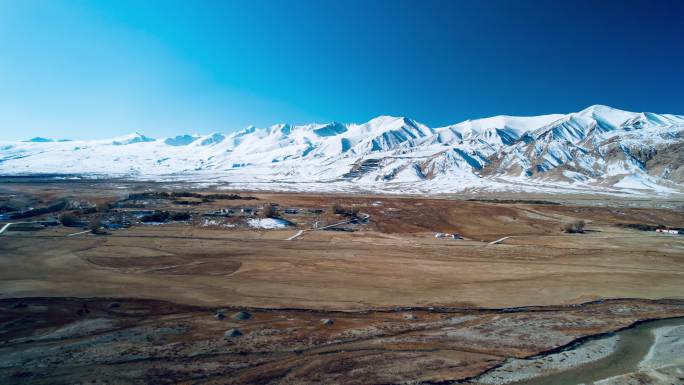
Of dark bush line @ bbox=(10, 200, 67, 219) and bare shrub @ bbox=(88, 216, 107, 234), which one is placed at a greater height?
dark bush line @ bbox=(10, 200, 67, 219)

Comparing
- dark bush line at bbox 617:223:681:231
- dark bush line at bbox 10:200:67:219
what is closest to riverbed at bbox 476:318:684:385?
dark bush line at bbox 617:223:681:231

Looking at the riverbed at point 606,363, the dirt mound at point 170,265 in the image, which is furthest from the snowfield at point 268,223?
the riverbed at point 606,363

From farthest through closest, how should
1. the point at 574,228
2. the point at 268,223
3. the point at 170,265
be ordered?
1. the point at 268,223
2. the point at 574,228
3. the point at 170,265

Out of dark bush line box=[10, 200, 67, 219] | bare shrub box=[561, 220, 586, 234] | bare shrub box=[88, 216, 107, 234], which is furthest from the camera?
dark bush line box=[10, 200, 67, 219]

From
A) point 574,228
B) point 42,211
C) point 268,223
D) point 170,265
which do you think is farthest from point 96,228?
point 574,228

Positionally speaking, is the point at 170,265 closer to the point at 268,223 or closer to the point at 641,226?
the point at 268,223

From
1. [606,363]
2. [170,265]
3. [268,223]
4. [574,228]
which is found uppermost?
[268,223]

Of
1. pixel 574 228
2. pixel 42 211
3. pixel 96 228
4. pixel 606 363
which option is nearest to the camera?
pixel 606 363

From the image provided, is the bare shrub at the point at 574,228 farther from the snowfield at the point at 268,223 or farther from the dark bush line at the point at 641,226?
the snowfield at the point at 268,223

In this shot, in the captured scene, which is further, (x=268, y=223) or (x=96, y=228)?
(x=268, y=223)

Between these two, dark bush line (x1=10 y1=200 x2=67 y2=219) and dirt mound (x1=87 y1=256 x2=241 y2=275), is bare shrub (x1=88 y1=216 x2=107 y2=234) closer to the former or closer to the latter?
dirt mound (x1=87 y1=256 x2=241 y2=275)

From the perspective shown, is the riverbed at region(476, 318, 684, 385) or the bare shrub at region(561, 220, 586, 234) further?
the bare shrub at region(561, 220, 586, 234)
